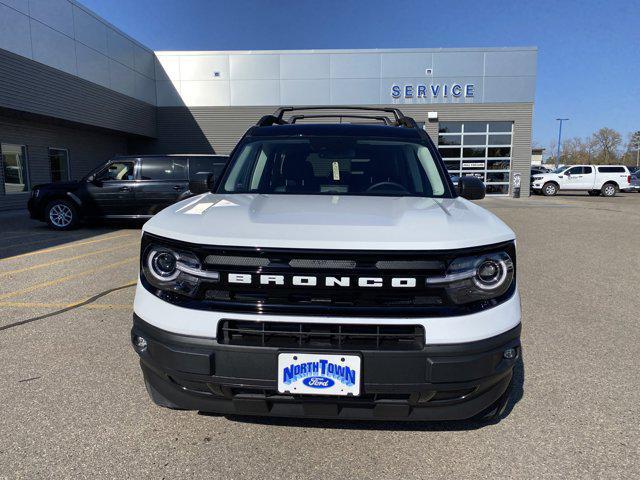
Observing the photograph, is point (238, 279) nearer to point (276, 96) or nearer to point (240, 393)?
point (240, 393)

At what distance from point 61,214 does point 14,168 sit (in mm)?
7508

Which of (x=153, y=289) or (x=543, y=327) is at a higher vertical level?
(x=153, y=289)

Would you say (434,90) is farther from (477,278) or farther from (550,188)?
(477,278)

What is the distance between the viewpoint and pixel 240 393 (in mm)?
2096

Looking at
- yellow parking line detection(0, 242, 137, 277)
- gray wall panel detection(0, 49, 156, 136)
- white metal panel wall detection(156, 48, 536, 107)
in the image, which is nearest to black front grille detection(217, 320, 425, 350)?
yellow parking line detection(0, 242, 137, 277)

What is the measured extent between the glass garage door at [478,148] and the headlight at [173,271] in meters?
23.7

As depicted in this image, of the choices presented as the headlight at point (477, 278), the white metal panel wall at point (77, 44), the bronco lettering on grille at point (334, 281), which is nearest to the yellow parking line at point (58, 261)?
the bronco lettering on grille at point (334, 281)

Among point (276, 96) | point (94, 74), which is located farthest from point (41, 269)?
point (276, 96)

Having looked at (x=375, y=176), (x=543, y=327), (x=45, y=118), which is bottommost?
(x=543, y=327)

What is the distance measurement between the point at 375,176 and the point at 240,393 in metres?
1.91

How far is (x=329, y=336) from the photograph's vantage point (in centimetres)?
202

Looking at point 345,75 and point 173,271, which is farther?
point 345,75

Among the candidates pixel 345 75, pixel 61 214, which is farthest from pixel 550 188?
pixel 61 214

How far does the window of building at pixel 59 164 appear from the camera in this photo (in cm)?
1841
